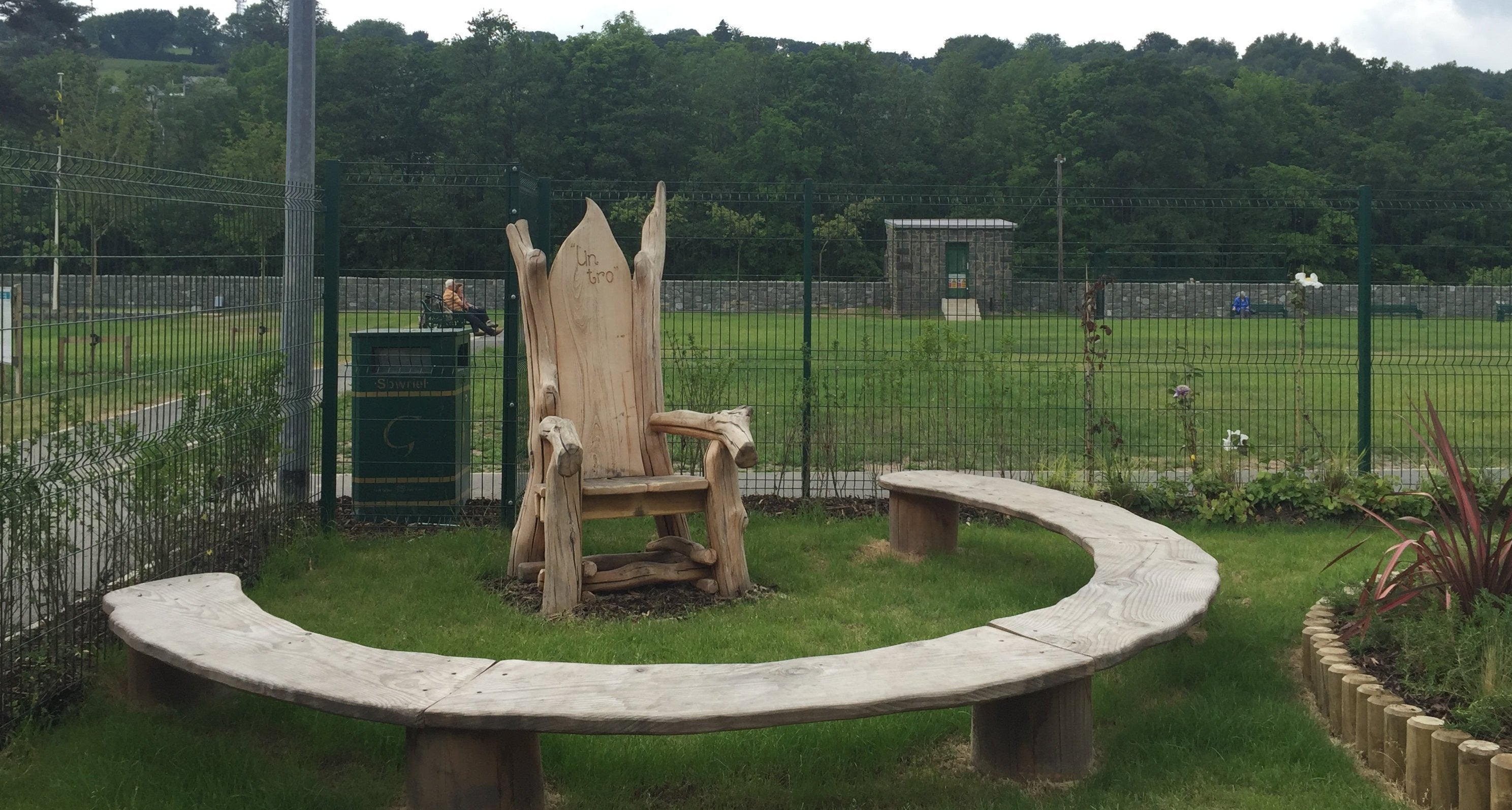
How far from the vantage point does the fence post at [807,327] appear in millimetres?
8016

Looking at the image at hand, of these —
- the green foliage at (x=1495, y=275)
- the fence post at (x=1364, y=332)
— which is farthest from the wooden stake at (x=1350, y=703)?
the green foliage at (x=1495, y=275)

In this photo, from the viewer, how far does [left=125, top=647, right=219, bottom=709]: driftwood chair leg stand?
14.2ft

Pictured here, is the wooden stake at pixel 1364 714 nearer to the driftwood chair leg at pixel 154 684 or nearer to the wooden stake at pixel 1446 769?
the wooden stake at pixel 1446 769

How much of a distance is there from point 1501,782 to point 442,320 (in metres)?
5.96

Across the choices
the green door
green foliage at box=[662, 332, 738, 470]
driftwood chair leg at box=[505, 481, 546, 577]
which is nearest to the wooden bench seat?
driftwood chair leg at box=[505, 481, 546, 577]

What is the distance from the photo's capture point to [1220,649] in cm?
501

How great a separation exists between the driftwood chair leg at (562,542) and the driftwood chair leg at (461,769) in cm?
201

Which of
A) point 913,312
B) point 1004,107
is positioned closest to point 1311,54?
point 1004,107

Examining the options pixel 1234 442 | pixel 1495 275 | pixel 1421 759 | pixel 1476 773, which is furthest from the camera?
pixel 1495 275

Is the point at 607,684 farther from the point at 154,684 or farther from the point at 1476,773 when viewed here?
the point at 1476,773

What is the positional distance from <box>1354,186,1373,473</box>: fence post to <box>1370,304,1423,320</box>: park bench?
1.52m

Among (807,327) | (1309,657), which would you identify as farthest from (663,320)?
(1309,657)

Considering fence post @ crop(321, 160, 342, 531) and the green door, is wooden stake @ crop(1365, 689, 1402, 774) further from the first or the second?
fence post @ crop(321, 160, 342, 531)

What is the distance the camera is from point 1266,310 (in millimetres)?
10227
